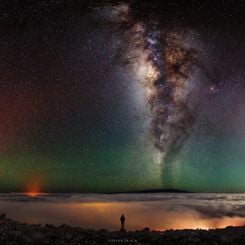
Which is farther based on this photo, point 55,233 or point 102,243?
point 55,233

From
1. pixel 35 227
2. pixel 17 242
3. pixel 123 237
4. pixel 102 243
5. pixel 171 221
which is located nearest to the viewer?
pixel 17 242

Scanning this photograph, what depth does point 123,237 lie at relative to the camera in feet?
109

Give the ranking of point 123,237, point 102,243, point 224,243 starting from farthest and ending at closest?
point 123,237
point 224,243
point 102,243

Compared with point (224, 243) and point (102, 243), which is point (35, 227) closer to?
point (102, 243)

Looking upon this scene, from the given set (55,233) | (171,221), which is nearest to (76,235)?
(55,233)

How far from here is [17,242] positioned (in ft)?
89.3

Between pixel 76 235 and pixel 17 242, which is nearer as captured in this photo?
pixel 17 242

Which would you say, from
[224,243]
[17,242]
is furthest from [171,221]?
[17,242]

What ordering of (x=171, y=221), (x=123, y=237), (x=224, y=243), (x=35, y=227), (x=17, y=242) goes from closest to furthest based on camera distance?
1. (x=17, y=242)
2. (x=224, y=243)
3. (x=123, y=237)
4. (x=35, y=227)
5. (x=171, y=221)

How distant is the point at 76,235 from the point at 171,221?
2928 centimetres

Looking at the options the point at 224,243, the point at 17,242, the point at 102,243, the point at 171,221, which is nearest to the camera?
the point at 17,242

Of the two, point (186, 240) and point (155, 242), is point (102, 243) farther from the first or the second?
point (186, 240)

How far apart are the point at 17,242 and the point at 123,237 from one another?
8.25 metres

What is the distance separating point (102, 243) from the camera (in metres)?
29.0
